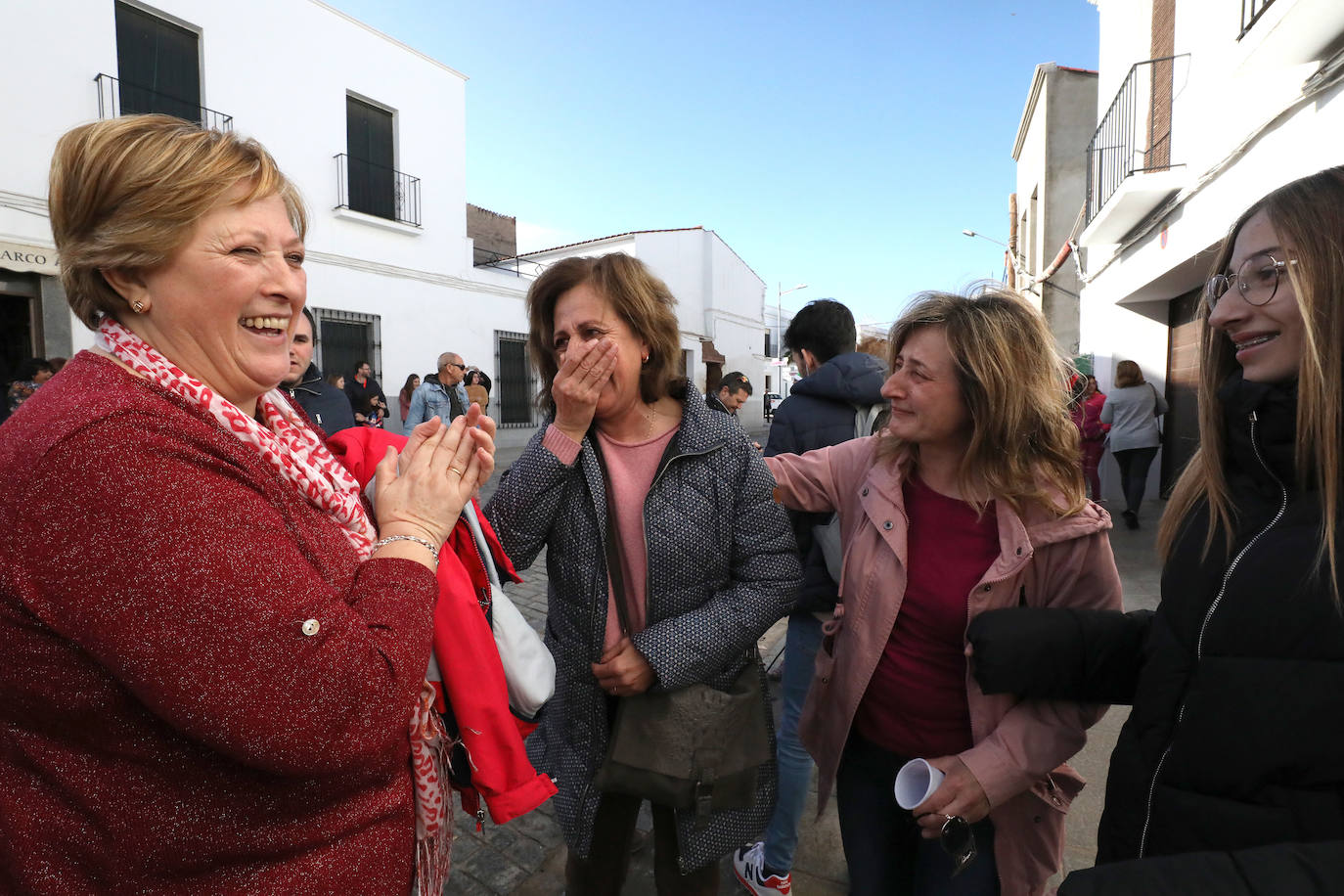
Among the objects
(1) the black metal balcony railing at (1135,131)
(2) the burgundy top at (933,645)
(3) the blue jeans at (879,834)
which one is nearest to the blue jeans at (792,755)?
(3) the blue jeans at (879,834)

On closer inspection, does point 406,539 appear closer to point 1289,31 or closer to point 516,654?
point 516,654

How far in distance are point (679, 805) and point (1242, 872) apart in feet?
3.64

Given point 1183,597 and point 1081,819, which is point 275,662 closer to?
point 1183,597

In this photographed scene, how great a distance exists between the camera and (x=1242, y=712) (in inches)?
41.1

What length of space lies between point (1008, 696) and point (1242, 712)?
0.57 meters

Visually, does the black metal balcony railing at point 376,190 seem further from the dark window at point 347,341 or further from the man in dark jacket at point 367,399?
the man in dark jacket at point 367,399

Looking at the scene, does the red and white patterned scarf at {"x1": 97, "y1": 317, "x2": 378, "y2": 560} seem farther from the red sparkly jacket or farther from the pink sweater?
the pink sweater

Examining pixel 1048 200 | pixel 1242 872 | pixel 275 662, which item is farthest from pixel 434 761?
pixel 1048 200

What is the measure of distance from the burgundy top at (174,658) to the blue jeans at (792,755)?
1581 millimetres

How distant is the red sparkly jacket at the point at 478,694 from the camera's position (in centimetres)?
123

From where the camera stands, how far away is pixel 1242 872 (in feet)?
2.93

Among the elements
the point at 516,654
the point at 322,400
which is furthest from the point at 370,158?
the point at 516,654

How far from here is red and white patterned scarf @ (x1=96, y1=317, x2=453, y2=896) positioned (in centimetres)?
101

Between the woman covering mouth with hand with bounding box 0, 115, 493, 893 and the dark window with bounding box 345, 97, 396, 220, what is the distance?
1315 centimetres
